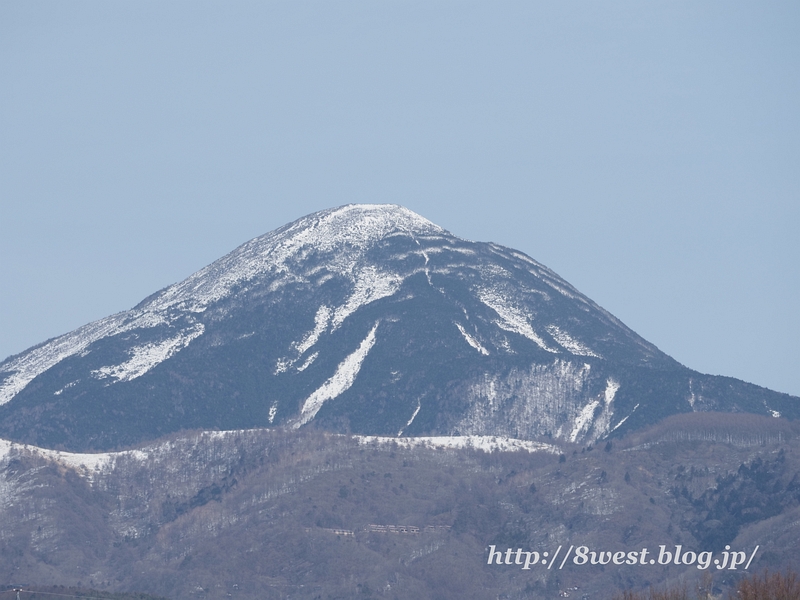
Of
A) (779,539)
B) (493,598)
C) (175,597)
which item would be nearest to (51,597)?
(175,597)

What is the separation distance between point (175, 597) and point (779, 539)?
73.9 meters

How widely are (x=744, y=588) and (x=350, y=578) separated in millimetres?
97268

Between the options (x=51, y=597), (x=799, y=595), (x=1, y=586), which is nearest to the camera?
(x=799, y=595)

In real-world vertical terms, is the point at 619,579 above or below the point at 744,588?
below

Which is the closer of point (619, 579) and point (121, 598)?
point (121, 598)

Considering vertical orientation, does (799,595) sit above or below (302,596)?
above

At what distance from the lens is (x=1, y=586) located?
619ft

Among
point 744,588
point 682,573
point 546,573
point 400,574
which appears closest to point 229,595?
point 400,574

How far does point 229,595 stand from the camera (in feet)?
651

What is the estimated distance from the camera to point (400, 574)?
200m

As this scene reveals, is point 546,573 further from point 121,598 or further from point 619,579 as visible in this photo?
point 121,598

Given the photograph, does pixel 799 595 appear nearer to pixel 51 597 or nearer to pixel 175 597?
pixel 51 597

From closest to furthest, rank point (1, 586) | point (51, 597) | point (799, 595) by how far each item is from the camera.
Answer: point (799, 595), point (51, 597), point (1, 586)

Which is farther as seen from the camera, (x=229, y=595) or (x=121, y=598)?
(x=229, y=595)
